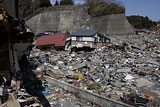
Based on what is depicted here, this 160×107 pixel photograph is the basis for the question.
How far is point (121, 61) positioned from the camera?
13.9m

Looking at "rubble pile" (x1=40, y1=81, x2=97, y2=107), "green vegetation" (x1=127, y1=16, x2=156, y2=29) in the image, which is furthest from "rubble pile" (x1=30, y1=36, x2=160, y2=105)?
"green vegetation" (x1=127, y1=16, x2=156, y2=29)

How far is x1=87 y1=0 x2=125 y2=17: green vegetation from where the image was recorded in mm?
27991

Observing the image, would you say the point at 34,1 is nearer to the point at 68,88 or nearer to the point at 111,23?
the point at 111,23

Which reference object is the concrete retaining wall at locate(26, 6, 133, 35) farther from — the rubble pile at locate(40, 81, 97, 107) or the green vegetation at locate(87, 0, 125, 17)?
the rubble pile at locate(40, 81, 97, 107)

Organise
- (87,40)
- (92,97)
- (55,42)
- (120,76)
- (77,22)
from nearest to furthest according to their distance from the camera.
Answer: (92,97) < (120,76) < (87,40) < (55,42) < (77,22)

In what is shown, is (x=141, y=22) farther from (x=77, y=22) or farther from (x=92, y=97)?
(x=92, y=97)

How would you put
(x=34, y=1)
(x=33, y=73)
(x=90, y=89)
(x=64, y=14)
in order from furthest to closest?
(x=34, y=1), (x=64, y=14), (x=33, y=73), (x=90, y=89)

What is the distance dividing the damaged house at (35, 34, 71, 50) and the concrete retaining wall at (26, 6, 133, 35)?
24.5 feet

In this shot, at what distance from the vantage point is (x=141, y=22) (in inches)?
1431

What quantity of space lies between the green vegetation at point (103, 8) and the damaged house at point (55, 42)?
10419mm

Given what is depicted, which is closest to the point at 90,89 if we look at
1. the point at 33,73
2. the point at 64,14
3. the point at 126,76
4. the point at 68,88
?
the point at 68,88

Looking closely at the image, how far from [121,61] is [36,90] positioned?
8.10 metres

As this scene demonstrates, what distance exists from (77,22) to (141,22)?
16120mm

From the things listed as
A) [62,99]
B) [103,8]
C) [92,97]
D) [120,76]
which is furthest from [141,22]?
[62,99]
